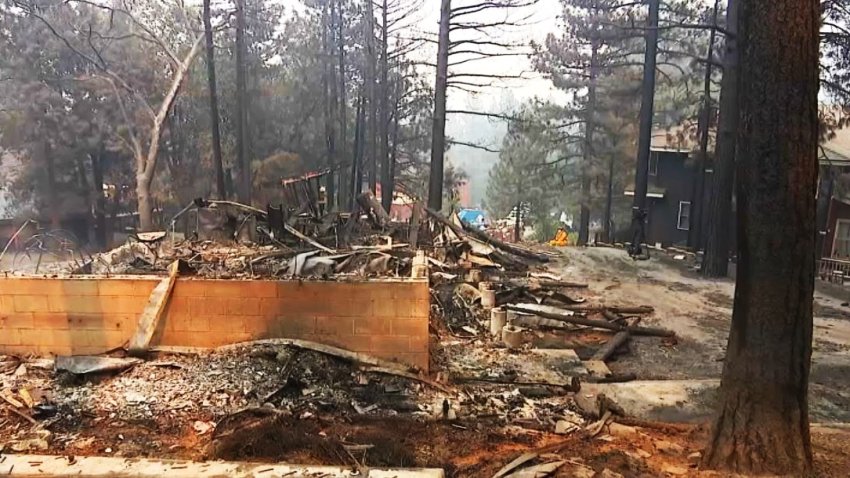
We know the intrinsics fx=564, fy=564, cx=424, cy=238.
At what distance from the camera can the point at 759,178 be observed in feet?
10.7

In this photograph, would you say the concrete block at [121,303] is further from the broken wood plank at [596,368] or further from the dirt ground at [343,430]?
the broken wood plank at [596,368]

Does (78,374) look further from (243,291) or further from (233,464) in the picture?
(233,464)

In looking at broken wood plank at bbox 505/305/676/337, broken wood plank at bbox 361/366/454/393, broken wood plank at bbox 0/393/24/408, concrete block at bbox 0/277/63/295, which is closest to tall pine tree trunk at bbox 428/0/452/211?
broken wood plank at bbox 505/305/676/337

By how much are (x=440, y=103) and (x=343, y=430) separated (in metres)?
15.0

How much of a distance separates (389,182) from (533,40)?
27.9 feet

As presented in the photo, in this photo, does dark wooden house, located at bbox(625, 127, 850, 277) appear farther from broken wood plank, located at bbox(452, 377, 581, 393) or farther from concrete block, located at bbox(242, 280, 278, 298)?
concrete block, located at bbox(242, 280, 278, 298)

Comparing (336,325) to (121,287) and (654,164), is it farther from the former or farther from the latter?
(654,164)

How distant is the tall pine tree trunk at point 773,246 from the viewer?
10.3 feet

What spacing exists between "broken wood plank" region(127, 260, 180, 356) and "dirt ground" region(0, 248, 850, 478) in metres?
0.24

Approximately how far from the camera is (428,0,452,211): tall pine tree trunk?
17.5 meters

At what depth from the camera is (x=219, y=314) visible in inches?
225

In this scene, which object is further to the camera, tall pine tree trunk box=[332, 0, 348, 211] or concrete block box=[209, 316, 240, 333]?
tall pine tree trunk box=[332, 0, 348, 211]

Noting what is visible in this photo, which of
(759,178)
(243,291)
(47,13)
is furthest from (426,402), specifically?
(47,13)

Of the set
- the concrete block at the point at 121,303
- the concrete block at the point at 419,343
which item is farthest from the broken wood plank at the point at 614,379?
the concrete block at the point at 121,303
